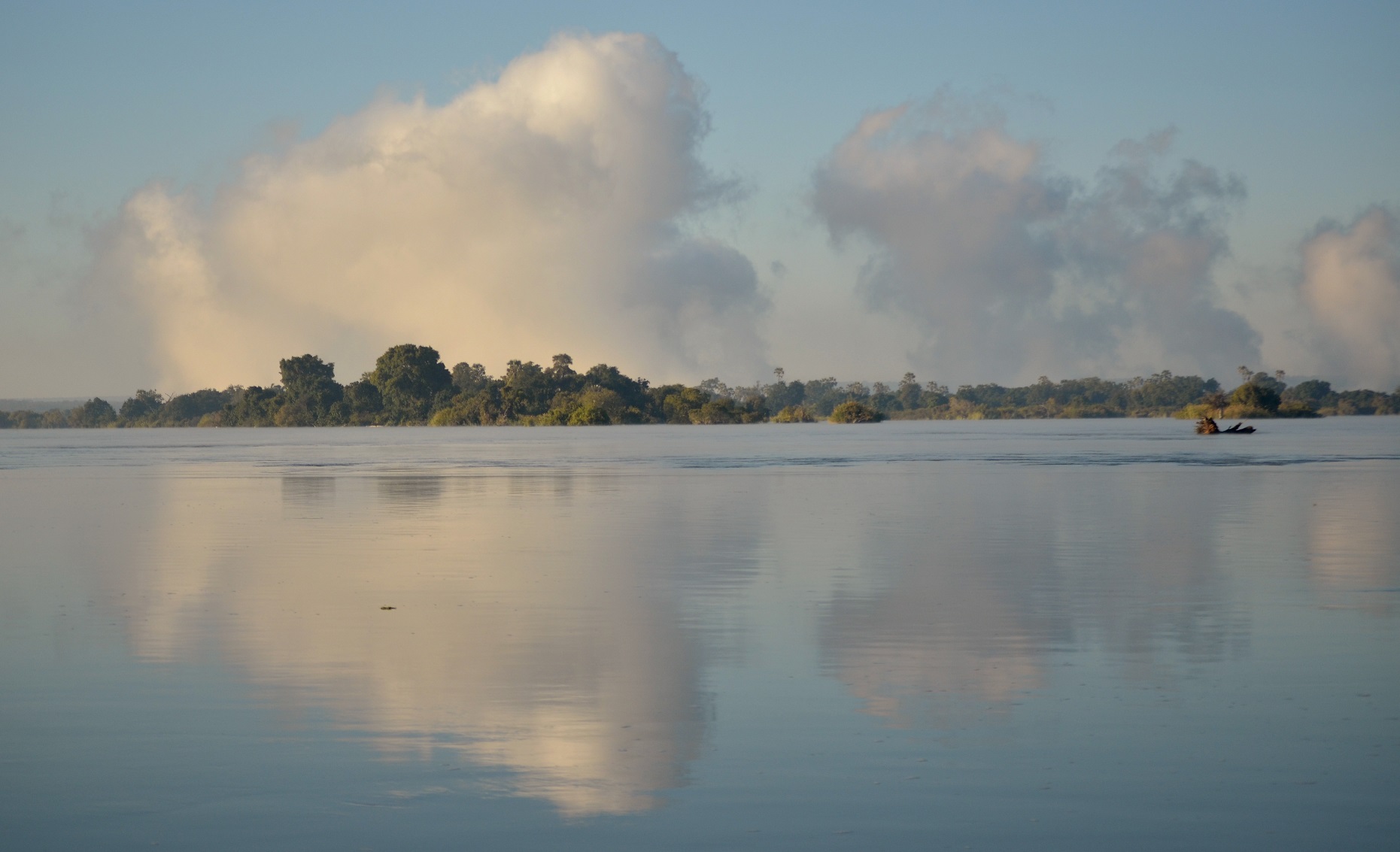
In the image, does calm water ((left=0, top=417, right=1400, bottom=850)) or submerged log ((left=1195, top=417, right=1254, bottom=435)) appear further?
submerged log ((left=1195, top=417, right=1254, bottom=435))

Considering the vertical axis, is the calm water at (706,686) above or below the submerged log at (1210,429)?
below

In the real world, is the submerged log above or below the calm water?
above

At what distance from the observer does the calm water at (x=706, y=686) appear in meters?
7.42

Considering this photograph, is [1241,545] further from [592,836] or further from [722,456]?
[722,456]

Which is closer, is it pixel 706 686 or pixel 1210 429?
pixel 706 686

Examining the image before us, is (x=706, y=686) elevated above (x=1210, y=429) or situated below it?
below

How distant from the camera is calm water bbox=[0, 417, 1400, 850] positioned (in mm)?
7418

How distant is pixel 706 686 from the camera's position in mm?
10773

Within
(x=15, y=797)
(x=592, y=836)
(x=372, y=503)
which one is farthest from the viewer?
(x=372, y=503)

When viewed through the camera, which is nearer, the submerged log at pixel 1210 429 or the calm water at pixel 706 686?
the calm water at pixel 706 686

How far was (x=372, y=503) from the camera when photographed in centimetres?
3316

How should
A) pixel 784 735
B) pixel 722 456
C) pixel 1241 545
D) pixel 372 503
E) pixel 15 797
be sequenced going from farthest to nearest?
pixel 722 456
pixel 372 503
pixel 1241 545
pixel 784 735
pixel 15 797

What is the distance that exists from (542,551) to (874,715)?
12336mm

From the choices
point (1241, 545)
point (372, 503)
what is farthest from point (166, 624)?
point (372, 503)
